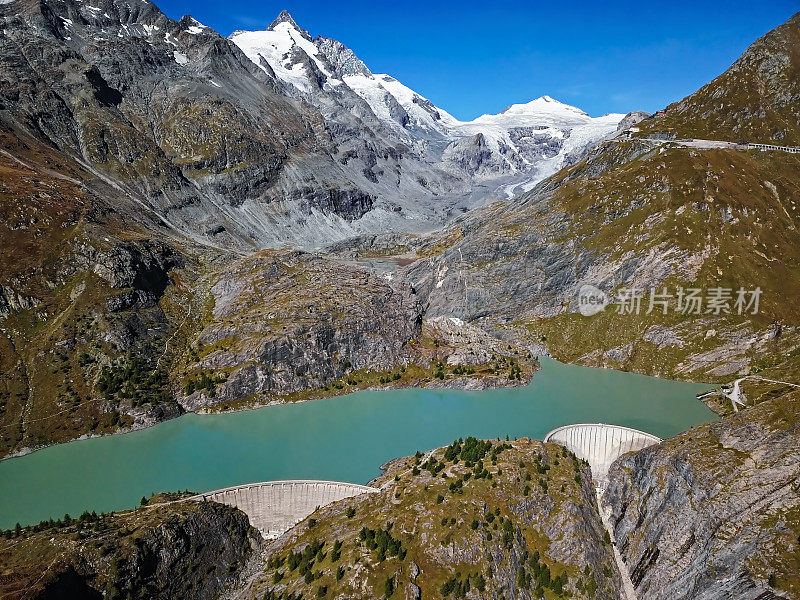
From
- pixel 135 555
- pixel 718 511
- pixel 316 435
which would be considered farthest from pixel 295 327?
pixel 718 511

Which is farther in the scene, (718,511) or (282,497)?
(282,497)

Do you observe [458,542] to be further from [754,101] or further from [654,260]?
[754,101]

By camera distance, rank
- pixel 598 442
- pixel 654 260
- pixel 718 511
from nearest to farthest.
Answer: pixel 718 511, pixel 598 442, pixel 654 260

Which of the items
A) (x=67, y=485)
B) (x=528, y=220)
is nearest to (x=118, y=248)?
(x=67, y=485)

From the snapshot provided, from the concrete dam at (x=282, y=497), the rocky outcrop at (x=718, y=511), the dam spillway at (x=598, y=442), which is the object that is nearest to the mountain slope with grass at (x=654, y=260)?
the dam spillway at (x=598, y=442)

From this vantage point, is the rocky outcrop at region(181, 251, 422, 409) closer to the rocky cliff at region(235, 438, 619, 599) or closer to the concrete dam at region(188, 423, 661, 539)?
the concrete dam at region(188, 423, 661, 539)

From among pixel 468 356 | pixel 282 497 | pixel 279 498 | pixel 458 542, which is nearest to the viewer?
pixel 458 542

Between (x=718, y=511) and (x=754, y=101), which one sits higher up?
(x=754, y=101)
